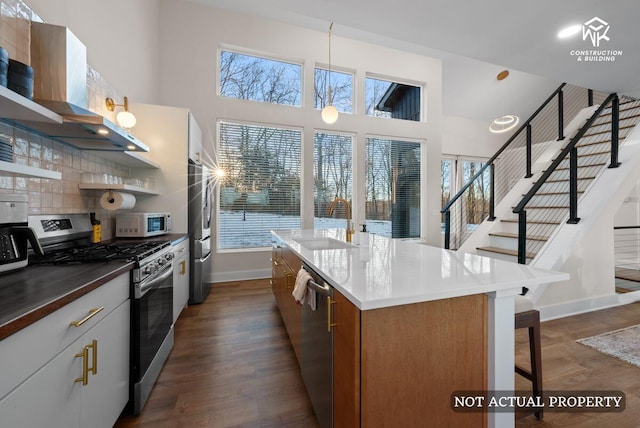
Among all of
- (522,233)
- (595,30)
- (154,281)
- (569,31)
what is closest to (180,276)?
(154,281)

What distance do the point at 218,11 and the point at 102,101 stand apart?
2738mm

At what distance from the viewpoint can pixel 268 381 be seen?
1.82 meters

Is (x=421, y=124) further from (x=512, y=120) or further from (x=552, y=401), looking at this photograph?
(x=552, y=401)

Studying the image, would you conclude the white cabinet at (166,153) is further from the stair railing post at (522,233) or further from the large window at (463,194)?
the large window at (463,194)

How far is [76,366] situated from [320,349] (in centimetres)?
97

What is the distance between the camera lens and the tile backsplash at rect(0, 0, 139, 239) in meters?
1.45

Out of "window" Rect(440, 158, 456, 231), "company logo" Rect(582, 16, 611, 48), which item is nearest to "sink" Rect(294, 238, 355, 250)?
"company logo" Rect(582, 16, 611, 48)

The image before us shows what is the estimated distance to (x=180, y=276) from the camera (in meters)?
2.70

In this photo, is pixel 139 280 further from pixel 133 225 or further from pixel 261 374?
pixel 133 225

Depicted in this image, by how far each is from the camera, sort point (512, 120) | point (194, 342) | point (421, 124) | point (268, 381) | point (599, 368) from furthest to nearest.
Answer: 1. point (421, 124)
2. point (512, 120)
3. point (194, 342)
4. point (599, 368)
5. point (268, 381)

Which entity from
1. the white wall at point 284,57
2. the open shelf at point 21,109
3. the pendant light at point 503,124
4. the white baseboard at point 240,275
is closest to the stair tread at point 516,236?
the white wall at point 284,57

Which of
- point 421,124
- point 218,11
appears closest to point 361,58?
point 421,124

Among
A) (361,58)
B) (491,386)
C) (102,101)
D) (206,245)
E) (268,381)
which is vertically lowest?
(268,381)

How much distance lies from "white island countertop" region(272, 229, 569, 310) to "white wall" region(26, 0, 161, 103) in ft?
8.24
